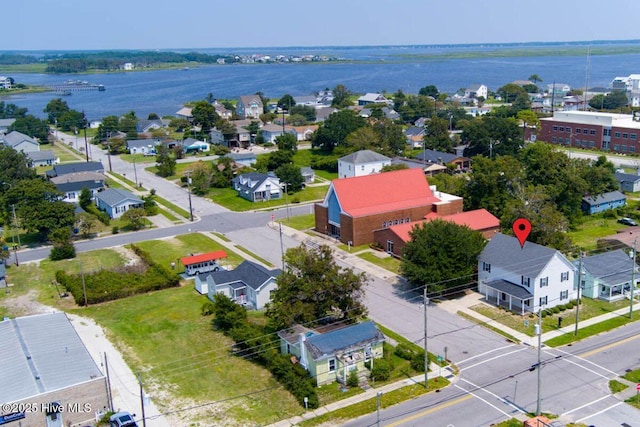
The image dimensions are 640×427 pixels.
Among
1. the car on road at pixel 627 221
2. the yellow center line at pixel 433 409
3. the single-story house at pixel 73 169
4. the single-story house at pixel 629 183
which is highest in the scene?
the single-story house at pixel 73 169

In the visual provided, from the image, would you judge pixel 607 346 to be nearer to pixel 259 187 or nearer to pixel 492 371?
pixel 492 371

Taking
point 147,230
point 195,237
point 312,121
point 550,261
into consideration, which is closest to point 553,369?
point 550,261

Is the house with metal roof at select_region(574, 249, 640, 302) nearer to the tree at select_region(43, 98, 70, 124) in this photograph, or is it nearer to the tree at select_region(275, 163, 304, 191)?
the tree at select_region(275, 163, 304, 191)

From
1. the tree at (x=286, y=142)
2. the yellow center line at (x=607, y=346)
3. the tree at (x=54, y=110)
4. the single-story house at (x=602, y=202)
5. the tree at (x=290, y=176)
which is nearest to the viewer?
Answer: the yellow center line at (x=607, y=346)

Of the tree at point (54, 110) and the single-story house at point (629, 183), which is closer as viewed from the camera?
the single-story house at point (629, 183)

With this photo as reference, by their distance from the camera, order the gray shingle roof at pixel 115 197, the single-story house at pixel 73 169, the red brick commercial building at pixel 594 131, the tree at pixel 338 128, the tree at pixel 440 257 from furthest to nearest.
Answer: the tree at pixel 338 128
the red brick commercial building at pixel 594 131
the single-story house at pixel 73 169
the gray shingle roof at pixel 115 197
the tree at pixel 440 257

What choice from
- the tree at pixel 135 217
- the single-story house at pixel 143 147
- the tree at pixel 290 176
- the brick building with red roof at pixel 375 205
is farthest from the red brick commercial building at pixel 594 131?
the tree at pixel 135 217

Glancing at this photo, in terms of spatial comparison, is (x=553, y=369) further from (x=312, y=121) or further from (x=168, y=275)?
(x=312, y=121)

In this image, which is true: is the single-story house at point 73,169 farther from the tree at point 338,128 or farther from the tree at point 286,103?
the tree at point 286,103
